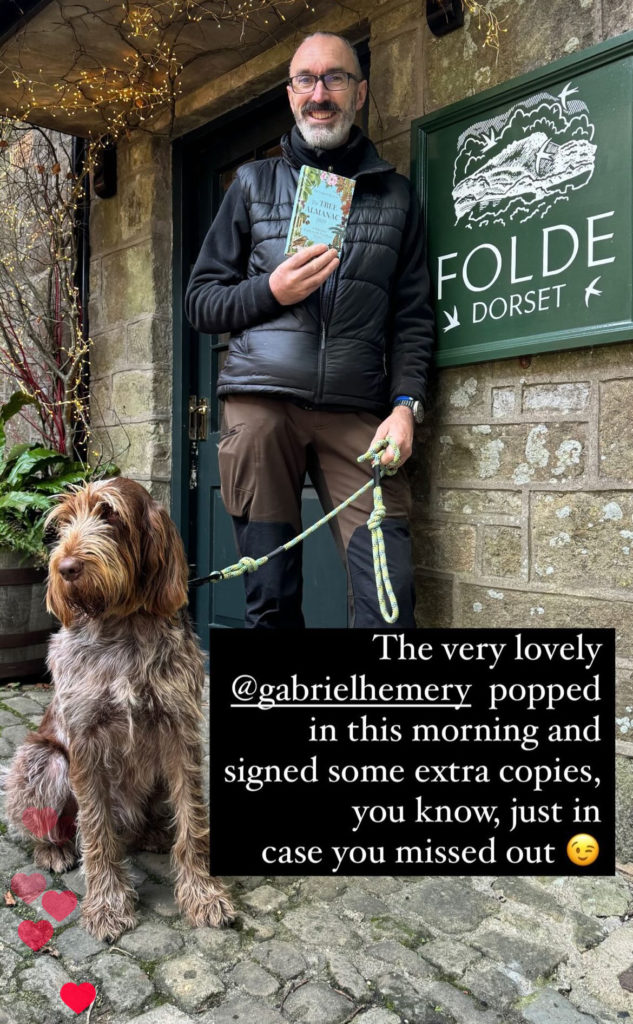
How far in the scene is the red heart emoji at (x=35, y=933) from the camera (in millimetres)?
1950

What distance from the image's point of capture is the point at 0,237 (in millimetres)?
5102

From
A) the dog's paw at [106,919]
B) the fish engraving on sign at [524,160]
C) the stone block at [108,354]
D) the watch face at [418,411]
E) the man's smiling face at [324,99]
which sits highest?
the man's smiling face at [324,99]

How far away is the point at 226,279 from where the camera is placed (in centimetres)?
278

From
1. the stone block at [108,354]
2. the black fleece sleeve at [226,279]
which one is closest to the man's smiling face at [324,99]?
the black fleece sleeve at [226,279]

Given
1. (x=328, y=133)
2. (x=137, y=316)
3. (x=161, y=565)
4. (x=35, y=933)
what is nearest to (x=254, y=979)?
(x=35, y=933)

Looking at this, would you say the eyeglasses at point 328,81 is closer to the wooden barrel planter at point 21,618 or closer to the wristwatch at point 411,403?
the wristwatch at point 411,403

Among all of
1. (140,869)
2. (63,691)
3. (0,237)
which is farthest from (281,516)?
(0,237)

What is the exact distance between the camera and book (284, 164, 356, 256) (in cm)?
253

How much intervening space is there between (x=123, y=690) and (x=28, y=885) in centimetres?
74

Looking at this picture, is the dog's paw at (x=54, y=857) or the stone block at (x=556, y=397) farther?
the stone block at (x=556, y=397)

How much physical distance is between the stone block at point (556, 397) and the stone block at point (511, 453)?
0.05 meters

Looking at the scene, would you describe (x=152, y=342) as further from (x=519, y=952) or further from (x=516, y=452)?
(x=519, y=952)

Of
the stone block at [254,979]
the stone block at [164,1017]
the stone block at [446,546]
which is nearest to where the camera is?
the stone block at [164,1017]

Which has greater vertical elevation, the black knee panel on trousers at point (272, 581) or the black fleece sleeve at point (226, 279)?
the black fleece sleeve at point (226, 279)
